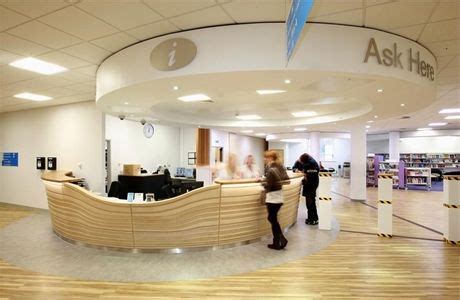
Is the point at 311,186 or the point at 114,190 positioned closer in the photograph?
the point at 114,190

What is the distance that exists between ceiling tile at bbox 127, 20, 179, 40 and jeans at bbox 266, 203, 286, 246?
334 cm

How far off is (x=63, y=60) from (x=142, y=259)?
12.5ft

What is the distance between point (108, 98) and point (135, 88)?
45.6 inches

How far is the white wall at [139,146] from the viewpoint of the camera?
10643mm

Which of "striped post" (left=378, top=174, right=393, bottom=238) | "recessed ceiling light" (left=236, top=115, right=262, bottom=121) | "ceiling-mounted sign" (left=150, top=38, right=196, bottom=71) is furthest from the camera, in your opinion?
"recessed ceiling light" (left=236, top=115, right=262, bottom=121)

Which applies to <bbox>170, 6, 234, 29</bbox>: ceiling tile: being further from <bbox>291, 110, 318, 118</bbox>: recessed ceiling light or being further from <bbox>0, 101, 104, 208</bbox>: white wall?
<bbox>291, 110, 318, 118</bbox>: recessed ceiling light

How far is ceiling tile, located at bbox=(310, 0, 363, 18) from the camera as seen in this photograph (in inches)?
130

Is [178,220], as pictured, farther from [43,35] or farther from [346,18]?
[346,18]

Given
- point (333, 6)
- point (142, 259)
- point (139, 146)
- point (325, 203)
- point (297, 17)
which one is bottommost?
point (142, 259)

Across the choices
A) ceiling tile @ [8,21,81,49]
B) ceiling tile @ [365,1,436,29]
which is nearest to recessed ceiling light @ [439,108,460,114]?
ceiling tile @ [365,1,436,29]

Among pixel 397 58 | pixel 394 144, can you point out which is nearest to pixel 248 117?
pixel 397 58

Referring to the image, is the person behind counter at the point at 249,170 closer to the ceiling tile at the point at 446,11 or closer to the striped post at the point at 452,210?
the striped post at the point at 452,210

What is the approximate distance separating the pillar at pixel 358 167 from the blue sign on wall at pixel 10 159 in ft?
41.7

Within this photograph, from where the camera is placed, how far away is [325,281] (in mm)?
3734
